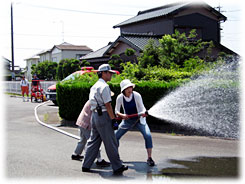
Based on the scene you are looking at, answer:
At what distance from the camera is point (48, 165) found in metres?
6.69

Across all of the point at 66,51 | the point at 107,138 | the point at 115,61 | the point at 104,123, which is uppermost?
the point at 66,51

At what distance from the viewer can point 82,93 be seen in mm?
12094

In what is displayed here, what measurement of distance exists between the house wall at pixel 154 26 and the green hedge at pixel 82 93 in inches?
715

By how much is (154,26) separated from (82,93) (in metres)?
20.2

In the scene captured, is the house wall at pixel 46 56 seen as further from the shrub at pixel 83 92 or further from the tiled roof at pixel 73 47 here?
the shrub at pixel 83 92

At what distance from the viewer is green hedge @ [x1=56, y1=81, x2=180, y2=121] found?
10891 millimetres

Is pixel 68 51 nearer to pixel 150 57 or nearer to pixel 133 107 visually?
pixel 150 57

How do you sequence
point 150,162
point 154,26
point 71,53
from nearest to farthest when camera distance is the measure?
point 150,162, point 154,26, point 71,53

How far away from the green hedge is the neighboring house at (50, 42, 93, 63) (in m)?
A: 53.2

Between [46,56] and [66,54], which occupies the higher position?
[46,56]

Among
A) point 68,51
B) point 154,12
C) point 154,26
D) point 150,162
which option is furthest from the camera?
point 68,51

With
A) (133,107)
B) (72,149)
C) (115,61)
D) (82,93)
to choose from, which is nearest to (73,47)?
(115,61)

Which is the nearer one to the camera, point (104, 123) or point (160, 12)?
point (104, 123)

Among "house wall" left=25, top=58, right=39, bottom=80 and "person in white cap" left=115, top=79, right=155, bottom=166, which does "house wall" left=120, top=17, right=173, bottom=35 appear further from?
"house wall" left=25, top=58, right=39, bottom=80
